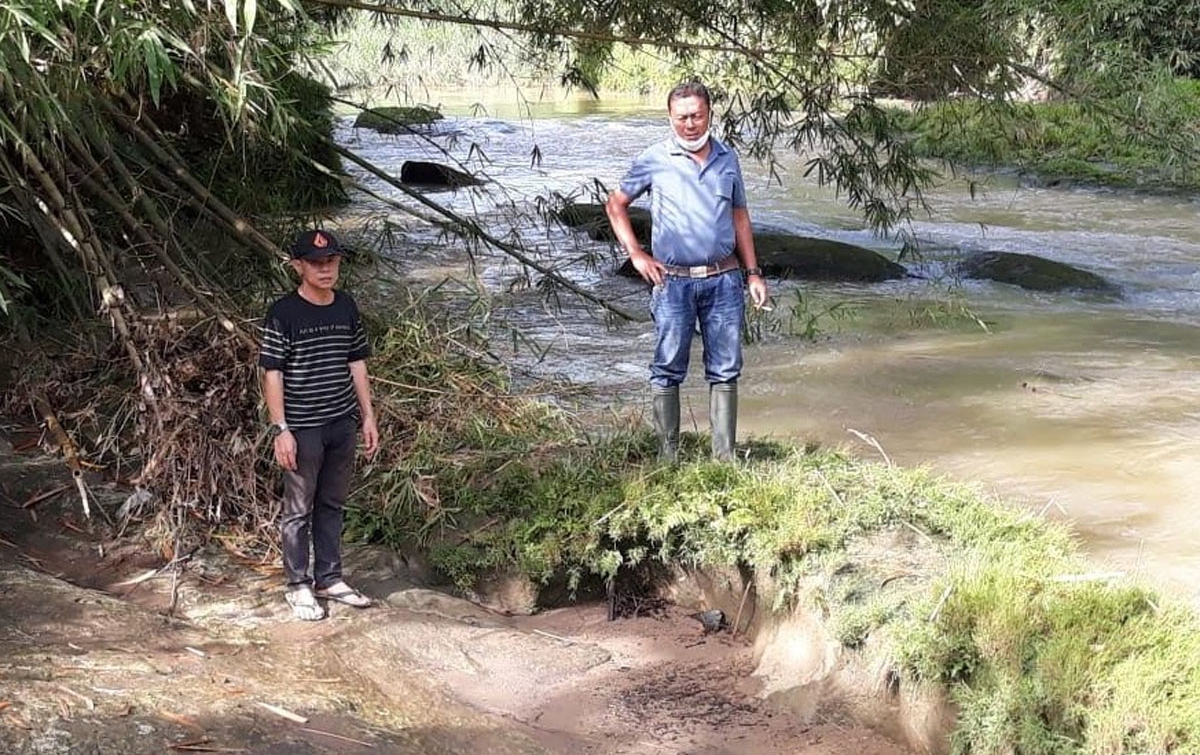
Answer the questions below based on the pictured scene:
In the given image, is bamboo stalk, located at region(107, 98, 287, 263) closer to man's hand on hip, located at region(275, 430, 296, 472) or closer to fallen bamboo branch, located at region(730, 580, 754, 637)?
man's hand on hip, located at region(275, 430, 296, 472)

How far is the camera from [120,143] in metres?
5.49

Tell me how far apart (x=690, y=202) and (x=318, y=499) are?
1563mm

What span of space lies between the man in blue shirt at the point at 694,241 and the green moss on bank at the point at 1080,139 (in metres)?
2.86

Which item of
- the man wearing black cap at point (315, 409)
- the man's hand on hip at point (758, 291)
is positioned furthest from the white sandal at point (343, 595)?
the man's hand on hip at point (758, 291)

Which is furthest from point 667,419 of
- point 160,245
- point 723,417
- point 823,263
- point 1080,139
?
point 1080,139

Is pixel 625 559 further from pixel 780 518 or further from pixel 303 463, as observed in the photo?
pixel 303 463

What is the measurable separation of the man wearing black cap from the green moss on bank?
407cm

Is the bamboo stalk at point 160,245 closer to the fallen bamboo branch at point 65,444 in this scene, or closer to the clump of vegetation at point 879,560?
the fallen bamboo branch at point 65,444

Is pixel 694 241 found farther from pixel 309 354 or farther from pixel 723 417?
pixel 309 354

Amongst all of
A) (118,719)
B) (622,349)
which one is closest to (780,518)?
(118,719)

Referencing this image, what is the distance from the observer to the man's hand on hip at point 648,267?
13.3ft

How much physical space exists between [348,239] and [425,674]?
6.48 meters

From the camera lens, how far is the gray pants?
3.63m

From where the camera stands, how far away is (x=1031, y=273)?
32.6ft
